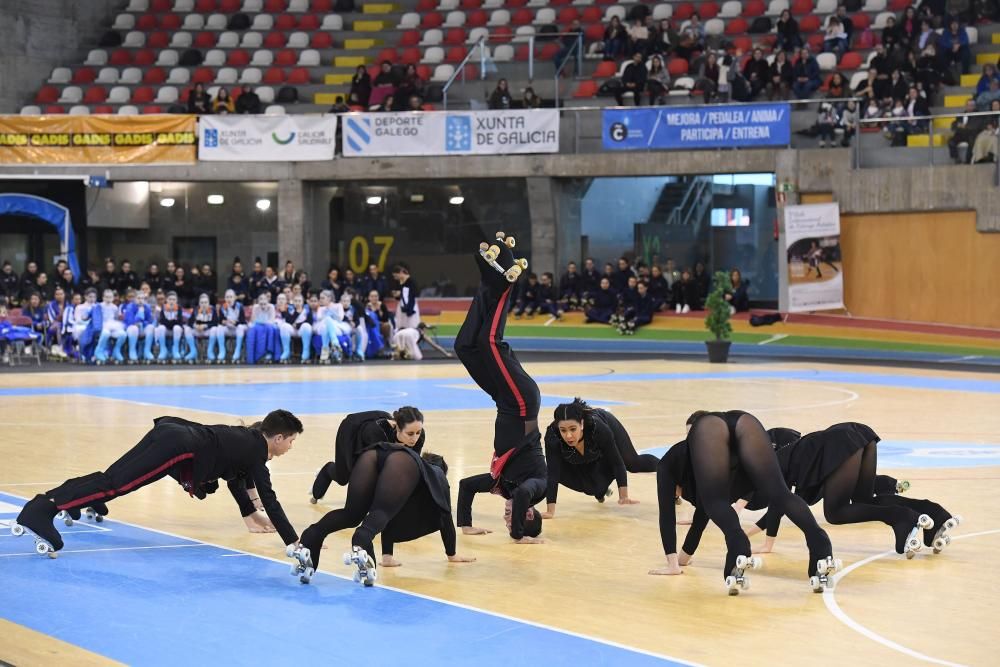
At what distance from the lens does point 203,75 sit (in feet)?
120

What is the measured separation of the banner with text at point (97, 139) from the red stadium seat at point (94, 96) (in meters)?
4.64

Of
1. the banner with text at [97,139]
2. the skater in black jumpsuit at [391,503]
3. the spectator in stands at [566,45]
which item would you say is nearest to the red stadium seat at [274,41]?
the banner with text at [97,139]

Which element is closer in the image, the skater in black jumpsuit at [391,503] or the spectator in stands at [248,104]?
the skater in black jumpsuit at [391,503]

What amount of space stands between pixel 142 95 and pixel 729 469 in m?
31.1

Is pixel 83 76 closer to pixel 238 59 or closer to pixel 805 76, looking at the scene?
pixel 238 59

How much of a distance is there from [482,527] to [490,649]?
11.5 ft

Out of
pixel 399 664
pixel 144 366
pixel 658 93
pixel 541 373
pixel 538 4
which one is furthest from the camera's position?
pixel 538 4

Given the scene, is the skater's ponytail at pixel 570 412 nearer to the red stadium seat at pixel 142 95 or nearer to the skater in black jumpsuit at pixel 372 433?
the skater in black jumpsuit at pixel 372 433

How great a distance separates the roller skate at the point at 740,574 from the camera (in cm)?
745

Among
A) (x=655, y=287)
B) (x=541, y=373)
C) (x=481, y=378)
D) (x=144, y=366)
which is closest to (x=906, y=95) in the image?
(x=655, y=287)

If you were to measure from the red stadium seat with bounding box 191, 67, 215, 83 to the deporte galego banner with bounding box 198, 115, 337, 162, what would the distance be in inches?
205

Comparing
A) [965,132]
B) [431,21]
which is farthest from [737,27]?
[431,21]

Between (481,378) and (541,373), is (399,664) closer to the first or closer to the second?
(481,378)

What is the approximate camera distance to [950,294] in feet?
92.9
